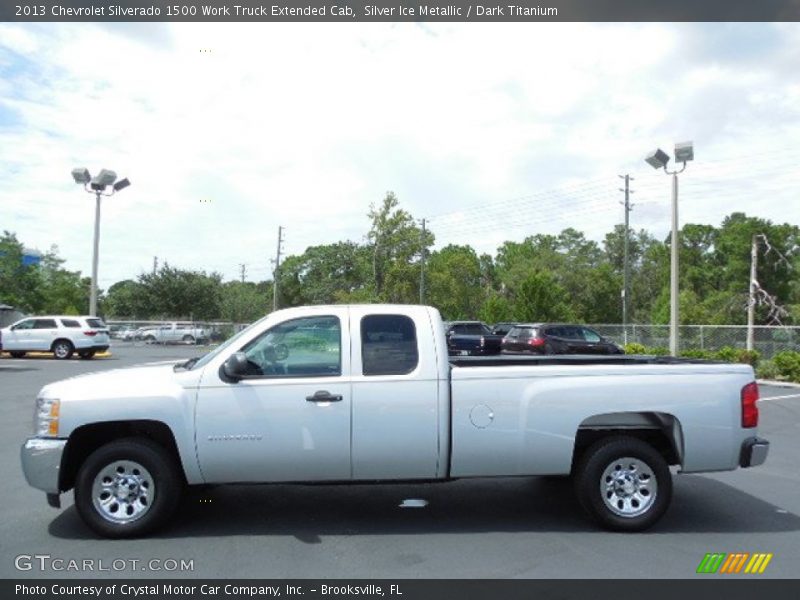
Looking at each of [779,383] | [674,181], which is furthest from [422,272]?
[779,383]

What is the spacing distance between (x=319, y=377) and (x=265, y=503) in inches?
69.3

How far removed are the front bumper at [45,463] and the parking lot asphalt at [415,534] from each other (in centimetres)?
47

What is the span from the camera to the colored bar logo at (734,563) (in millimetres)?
5230

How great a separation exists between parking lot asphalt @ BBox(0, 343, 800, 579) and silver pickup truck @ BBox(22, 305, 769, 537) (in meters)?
0.39

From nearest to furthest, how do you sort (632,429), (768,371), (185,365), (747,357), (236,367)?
(236,367) → (632,429) → (185,365) → (768,371) → (747,357)

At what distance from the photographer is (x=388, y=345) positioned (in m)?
6.13

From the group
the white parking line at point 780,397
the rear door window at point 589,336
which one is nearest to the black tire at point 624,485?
the white parking line at point 780,397

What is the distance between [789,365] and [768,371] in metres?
1.16

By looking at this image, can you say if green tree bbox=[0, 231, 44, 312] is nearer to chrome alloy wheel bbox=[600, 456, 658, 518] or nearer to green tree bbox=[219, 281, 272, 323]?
green tree bbox=[219, 281, 272, 323]

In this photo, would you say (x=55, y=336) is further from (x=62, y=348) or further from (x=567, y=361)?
(x=567, y=361)

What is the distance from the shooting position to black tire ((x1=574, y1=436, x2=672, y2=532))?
605cm

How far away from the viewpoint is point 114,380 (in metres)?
6.01

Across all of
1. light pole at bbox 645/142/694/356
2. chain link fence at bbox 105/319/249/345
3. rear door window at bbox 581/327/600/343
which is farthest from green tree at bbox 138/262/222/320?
light pole at bbox 645/142/694/356
